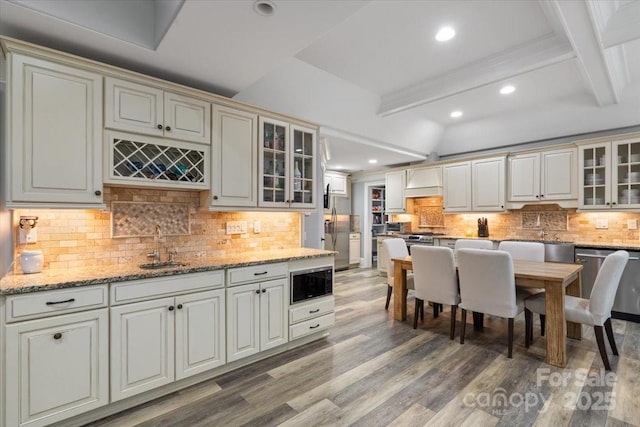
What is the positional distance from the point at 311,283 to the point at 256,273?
0.66 metres

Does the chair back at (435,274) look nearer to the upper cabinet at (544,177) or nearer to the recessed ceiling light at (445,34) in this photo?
the recessed ceiling light at (445,34)

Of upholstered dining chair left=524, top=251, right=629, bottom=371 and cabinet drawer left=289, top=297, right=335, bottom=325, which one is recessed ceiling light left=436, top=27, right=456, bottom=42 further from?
cabinet drawer left=289, top=297, right=335, bottom=325

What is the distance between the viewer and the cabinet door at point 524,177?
15.6 feet

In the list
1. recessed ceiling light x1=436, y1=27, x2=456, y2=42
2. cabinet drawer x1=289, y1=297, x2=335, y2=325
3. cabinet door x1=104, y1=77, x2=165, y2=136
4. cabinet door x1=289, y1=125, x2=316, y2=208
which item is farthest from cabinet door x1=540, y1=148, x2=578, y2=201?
cabinet door x1=104, y1=77, x2=165, y2=136

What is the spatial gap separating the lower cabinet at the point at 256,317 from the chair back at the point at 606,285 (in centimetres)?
265

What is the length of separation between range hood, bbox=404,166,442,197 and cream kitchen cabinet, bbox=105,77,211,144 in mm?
4571

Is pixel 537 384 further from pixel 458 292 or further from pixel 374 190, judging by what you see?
pixel 374 190

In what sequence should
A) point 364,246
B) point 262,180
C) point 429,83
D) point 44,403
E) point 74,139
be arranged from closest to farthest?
point 44,403 < point 74,139 < point 262,180 < point 429,83 < point 364,246

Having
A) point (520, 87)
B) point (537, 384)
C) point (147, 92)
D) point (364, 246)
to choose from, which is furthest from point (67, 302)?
point (364, 246)

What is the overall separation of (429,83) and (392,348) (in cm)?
311

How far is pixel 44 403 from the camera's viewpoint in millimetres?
1789

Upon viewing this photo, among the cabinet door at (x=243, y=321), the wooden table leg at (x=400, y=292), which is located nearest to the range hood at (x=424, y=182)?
the wooden table leg at (x=400, y=292)

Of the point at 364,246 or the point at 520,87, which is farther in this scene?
the point at 364,246

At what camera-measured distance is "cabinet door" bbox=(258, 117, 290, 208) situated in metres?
3.03
